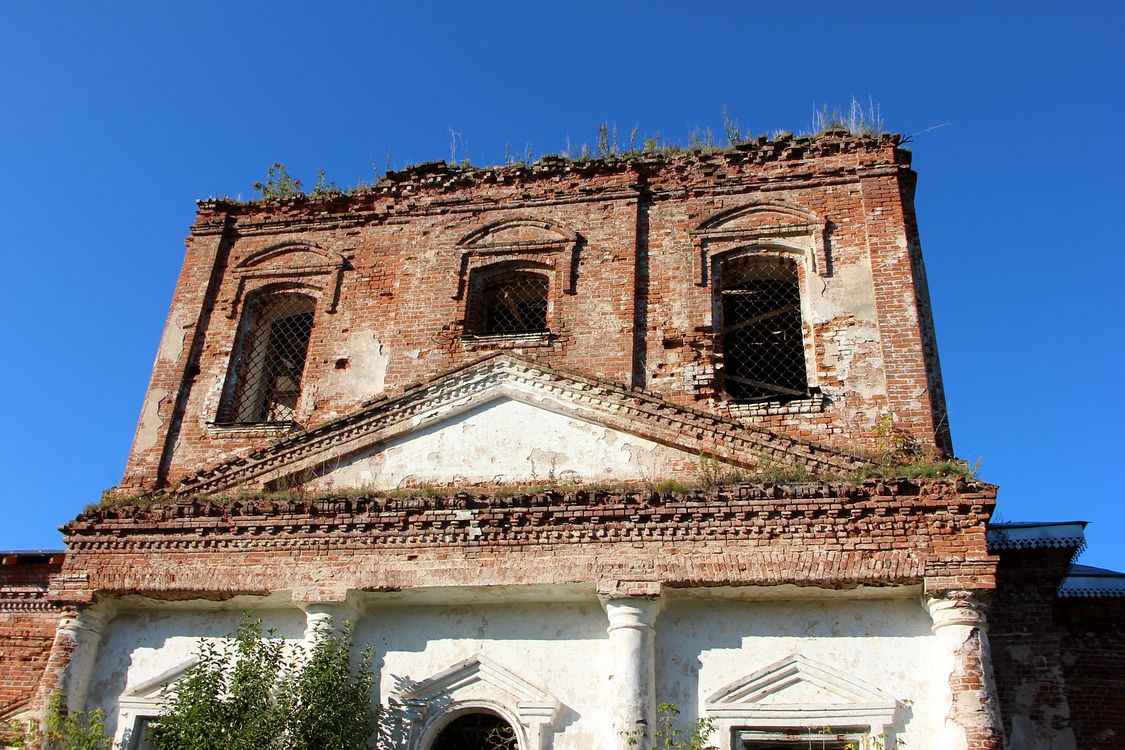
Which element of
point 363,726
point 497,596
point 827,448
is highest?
point 827,448

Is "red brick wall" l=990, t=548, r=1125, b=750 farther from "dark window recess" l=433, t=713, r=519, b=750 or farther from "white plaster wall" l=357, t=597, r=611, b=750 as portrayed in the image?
"dark window recess" l=433, t=713, r=519, b=750

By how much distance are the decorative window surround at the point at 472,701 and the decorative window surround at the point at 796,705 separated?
4.70 ft

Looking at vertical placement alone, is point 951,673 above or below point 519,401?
below

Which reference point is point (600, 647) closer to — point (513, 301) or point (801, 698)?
point (801, 698)

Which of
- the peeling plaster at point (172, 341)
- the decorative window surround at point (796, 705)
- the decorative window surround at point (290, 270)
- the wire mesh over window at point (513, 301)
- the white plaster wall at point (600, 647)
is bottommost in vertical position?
the decorative window surround at point (796, 705)

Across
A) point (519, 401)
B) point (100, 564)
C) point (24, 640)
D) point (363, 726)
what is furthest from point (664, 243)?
point (24, 640)

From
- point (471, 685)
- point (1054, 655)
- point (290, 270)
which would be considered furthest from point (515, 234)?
point (1054, 655)

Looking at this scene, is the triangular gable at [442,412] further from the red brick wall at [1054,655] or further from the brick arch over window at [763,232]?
the red brick wall at [1054,655]

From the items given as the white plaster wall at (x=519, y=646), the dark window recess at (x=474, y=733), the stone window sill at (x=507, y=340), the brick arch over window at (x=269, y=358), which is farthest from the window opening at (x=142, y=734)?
the stone window sill at (x=507, y=340)

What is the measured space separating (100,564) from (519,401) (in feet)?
14.0

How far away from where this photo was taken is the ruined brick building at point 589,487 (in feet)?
26.1

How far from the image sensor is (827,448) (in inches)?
348

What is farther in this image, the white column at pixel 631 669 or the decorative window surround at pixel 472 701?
the decorative window surround at pixel 472 701

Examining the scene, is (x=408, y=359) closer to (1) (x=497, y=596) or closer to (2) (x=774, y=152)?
(1) (x=497, y=596)
